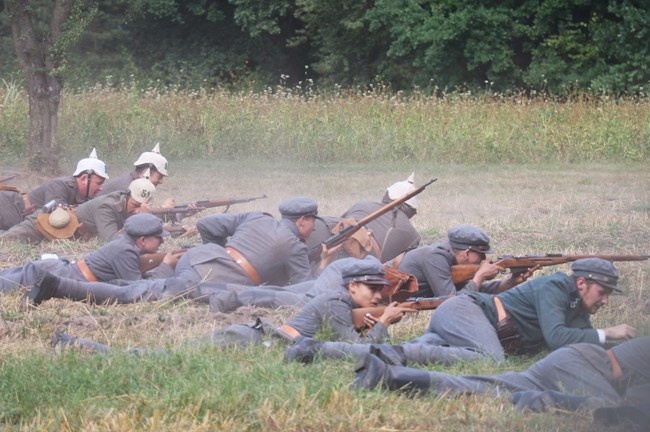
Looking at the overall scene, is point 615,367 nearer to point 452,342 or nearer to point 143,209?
point 452,342

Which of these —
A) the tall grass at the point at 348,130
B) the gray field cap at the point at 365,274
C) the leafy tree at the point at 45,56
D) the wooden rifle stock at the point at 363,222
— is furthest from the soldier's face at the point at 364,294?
the tall grass at the point at 348,130

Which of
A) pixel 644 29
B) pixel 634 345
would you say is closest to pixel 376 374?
pixel 634 345

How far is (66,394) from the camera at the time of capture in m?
6.91

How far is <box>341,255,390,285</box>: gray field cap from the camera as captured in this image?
8.72 meters

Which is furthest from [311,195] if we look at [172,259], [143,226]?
[143,226]

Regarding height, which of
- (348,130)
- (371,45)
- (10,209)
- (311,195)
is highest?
(371,45)

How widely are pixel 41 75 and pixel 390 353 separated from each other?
1344 centimetres

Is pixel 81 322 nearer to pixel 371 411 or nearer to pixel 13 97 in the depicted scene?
pixel 371 411

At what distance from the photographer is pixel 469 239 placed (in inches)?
393

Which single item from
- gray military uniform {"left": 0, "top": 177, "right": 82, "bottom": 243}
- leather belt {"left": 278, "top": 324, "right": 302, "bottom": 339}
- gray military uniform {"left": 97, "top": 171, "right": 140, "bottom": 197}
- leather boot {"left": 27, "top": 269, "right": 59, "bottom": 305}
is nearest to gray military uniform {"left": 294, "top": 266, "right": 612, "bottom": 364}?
leather belt {"left": 278, "top": 324, "right": 302, "bottom": 339}

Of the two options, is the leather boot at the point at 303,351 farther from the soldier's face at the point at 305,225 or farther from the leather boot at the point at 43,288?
the soldier's face at the point at 305,225

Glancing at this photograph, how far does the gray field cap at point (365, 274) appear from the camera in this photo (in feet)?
28.6

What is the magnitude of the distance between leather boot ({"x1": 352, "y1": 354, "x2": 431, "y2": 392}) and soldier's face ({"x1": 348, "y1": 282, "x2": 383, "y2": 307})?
1.77 m

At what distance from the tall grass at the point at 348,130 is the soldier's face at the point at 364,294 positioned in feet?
44.9
